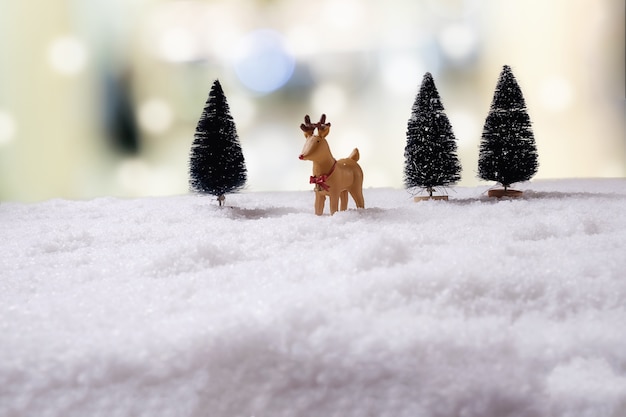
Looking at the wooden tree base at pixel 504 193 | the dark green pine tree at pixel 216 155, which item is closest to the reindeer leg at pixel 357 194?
the dark green pine tree at pixel 216 155

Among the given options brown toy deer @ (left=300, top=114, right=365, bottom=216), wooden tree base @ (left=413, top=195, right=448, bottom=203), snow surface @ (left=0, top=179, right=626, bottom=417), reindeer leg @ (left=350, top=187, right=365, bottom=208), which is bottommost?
snow surface @ (left=0, top=179, right=626, bottom=417)

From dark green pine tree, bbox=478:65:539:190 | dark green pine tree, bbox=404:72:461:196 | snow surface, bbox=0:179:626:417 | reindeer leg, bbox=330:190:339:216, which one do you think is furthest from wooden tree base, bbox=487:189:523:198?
snow surface, bbox=0:179:626:417

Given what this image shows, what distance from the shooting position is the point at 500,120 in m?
2.58

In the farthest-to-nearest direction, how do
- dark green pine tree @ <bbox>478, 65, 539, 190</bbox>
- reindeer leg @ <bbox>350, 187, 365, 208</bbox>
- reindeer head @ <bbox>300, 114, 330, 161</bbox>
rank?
dark green pine tree @ <bbox>478, 65, 539, 190</bbox>
reindeer leg @ <bbox>350, 187, 365, 208</bbox>
reindeer head @ <bbox>300, 114, 330, 161</bbox>

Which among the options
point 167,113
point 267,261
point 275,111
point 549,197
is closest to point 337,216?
point 267,261

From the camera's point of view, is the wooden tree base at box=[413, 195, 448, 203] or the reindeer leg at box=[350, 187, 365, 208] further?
the wooden tree base at box=[413, 195, 448, 203]

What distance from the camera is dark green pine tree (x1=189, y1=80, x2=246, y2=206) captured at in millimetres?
2457

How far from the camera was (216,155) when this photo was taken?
97.5 inches

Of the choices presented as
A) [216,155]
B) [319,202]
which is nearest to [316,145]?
[319,202]

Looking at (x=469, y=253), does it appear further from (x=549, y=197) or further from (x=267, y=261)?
(x=549, y=197)

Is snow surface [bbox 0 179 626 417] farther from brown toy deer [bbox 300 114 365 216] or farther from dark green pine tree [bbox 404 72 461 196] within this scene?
dark green pine tree [bbox 404 72 461 196]

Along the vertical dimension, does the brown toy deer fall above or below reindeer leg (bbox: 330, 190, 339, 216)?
above

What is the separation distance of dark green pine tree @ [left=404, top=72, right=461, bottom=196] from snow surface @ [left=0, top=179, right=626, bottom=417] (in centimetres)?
133

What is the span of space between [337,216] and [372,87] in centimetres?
173
